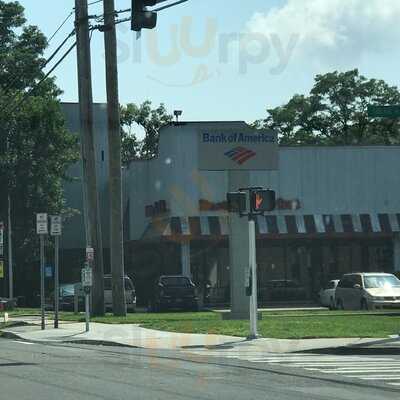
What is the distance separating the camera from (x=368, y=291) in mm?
31672

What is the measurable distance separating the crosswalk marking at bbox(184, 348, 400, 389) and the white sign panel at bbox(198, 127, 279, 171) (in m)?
9.43

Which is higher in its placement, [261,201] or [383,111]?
[383,111]

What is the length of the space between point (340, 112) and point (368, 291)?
4585 centimetres

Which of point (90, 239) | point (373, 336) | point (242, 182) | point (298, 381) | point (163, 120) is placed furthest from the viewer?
point (163, 120)

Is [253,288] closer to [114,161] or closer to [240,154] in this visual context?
[240,154]

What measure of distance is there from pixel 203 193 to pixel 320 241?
21.4 ft

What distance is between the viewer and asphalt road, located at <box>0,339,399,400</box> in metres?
11.1

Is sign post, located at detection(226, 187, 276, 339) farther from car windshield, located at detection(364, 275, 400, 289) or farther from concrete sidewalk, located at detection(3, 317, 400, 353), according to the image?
car windshield, located at detection(364, 275, 400, 289)

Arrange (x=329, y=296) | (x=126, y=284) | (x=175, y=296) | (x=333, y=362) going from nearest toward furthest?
(x=333, y=362)
(x=175, y=296)
(x=126, y=284)
(x=329, y=296)

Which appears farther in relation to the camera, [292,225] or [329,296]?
[292,225]

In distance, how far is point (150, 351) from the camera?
684 inches

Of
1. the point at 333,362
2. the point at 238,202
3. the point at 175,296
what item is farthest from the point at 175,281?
the point at 333,362

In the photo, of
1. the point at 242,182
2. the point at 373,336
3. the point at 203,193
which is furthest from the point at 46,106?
the point at 373,336

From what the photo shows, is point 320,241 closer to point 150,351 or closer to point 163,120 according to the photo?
point 150,351
